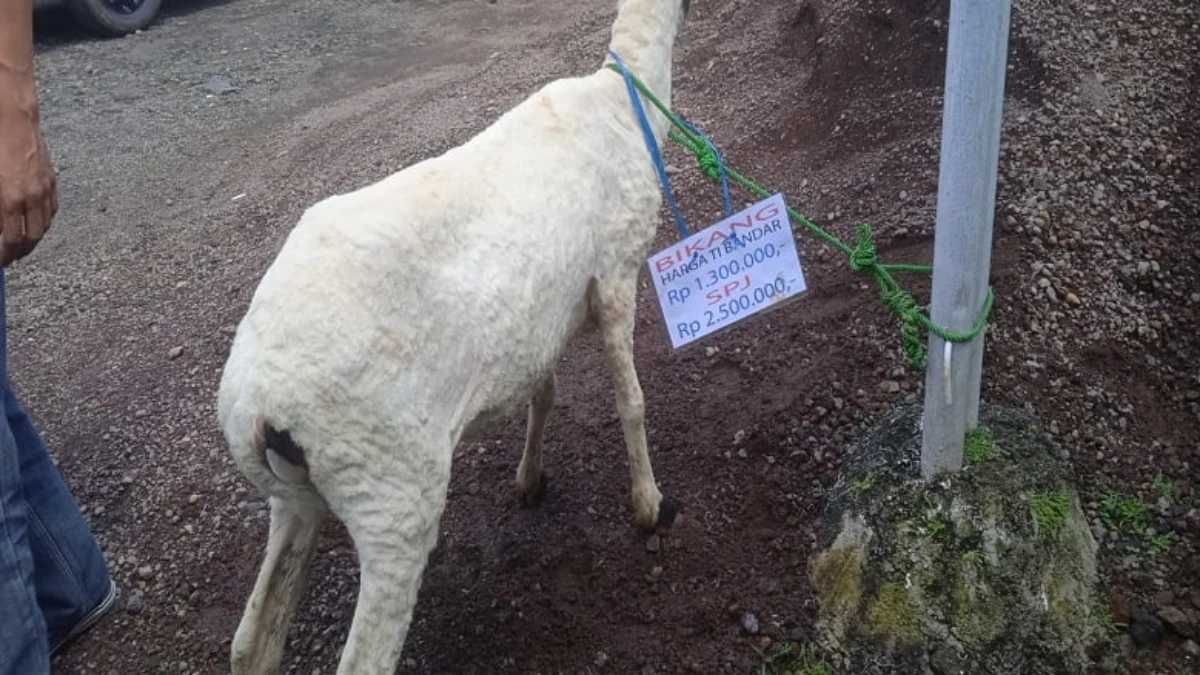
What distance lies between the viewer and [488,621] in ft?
10.00

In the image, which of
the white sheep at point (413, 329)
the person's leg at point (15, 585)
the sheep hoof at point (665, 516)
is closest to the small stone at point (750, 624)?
the sheep hoof at point (665, 516)

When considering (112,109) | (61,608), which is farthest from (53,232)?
(61,608)

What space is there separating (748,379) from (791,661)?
44.4 inches

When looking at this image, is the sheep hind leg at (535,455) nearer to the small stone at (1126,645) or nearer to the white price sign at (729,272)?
the white price sign at (729,272)

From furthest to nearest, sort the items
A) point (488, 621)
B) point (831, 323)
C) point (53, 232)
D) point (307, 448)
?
point (53, 232) < point (831, 323) < point (488, 621) < point (307, 448)

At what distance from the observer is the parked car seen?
9703 mm

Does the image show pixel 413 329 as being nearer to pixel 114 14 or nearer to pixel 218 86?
pixel 218 86

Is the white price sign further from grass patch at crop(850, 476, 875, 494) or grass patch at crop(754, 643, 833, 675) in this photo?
grass patch at crop(754, 643, 833, 675)

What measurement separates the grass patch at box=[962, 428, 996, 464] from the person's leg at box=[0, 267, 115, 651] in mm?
2782

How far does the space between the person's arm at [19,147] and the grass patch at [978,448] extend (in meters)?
2.47

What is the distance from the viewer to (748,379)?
3.61m

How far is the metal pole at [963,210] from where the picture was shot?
7.33 ft

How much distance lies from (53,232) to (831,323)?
4.98 meters

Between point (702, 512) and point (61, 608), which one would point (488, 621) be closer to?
point (702, 512)
